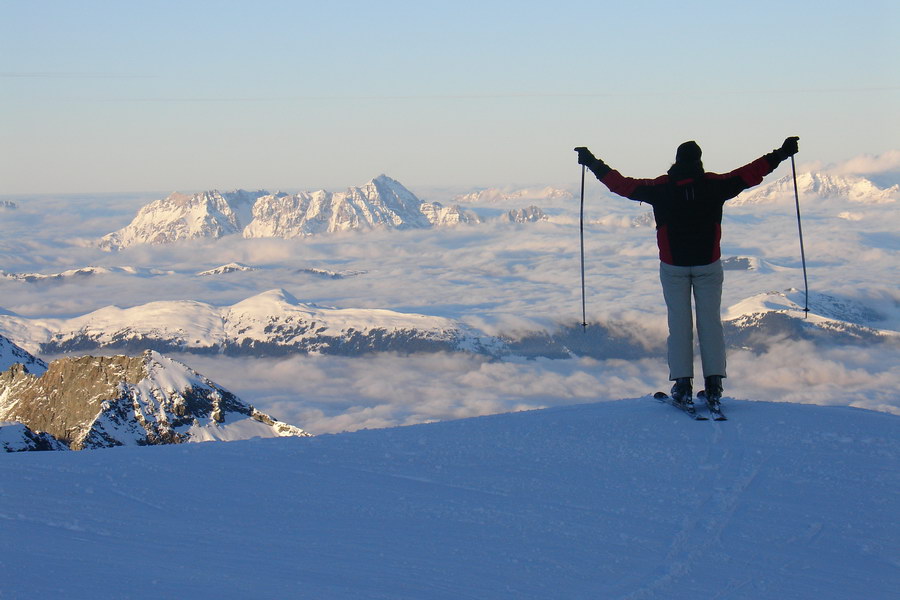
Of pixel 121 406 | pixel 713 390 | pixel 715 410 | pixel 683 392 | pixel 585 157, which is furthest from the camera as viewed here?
pixel 121 406

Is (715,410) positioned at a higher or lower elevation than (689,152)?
lower

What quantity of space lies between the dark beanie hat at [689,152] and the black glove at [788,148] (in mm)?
944

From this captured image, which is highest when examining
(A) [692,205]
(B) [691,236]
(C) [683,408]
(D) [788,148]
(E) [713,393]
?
(D) [788,148]

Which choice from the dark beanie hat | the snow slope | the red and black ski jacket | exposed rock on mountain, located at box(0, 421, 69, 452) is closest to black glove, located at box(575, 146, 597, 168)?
the red and black ski jacket

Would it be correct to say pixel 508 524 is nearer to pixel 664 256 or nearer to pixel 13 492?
pixel 13 492

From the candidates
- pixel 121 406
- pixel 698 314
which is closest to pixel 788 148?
pixel 698 314

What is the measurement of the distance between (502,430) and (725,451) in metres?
2.08

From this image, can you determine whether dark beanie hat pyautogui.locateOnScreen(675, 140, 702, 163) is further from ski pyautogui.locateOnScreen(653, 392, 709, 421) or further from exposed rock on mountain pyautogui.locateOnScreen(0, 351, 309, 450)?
exposed rock on mountain pyautogui.locateOnScreen(0, 351, 309, 450)

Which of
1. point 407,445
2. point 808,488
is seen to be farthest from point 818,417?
point 407,445

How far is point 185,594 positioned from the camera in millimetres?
4609

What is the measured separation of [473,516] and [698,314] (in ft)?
14.8

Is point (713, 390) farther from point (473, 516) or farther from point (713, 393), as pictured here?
point (473, 516)

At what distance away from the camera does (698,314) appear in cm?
945

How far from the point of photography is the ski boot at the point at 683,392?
933 centimetres
